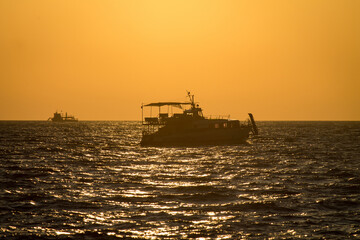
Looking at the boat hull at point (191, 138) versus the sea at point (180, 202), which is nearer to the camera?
the sea at point (180, 202)

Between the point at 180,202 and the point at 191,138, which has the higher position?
the point at 191,138

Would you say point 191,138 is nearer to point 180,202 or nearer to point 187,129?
point 187,129

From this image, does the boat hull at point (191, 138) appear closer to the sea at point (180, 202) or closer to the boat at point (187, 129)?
the boat at point (187, 129)

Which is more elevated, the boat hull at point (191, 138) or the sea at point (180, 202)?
the boat hull at point (191, 138)

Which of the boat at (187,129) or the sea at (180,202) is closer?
the sea at (180,202)

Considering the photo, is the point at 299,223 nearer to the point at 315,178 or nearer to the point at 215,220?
the point at 215,220

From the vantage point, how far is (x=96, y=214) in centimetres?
2438

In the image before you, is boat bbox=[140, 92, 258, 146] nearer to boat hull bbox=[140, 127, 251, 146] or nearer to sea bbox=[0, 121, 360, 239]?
boat hull bbox=[140, 127, 251, 146]

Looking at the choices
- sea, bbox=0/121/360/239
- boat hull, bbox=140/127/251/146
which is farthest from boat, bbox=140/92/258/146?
sea, bbox=0/121/360/239

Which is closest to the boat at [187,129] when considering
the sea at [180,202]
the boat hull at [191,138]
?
the boat hull at [191,138]

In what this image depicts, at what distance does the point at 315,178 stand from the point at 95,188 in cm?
1839

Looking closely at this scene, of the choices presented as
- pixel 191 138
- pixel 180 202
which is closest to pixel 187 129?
pixel 191 138

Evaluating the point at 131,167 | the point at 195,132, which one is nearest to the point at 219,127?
the point at 195,132

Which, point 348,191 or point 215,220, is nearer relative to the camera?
point 215,220
